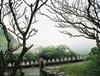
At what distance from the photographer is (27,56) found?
2202 cm

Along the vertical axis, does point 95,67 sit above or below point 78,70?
above

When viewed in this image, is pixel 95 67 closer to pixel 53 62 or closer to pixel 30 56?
pixel 53 62

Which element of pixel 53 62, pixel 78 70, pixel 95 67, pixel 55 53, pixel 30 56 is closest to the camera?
pixel 95 67

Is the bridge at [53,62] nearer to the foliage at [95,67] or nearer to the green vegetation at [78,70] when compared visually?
the green vegetation at [78,70]

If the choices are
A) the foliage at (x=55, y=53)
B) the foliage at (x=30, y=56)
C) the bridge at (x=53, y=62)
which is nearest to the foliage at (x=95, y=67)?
the bridge at (x=53, y=62)

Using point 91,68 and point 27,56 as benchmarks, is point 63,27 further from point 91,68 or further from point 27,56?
point 27,56

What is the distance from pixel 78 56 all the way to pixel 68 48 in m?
1.45

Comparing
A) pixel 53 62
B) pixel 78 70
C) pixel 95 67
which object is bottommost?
pixel 78 70

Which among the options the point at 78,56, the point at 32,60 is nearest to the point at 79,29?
the point at 32,60

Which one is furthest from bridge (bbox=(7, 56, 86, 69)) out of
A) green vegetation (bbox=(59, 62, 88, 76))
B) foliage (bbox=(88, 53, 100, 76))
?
foliage (bbox=(88, 53, 100, 76))

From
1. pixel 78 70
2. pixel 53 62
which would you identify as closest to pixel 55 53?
pixel 53 62

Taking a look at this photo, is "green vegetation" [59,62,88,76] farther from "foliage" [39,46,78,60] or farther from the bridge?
"foliage" [39,46,78,60]

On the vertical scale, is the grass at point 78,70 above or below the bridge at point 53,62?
below

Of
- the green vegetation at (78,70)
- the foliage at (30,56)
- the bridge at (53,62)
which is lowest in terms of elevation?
the green vegetation at (78,70)
